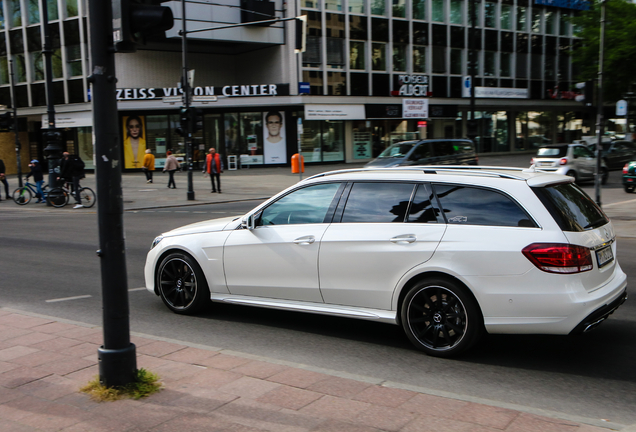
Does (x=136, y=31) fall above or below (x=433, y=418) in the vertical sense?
above

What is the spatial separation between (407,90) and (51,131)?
83.5ft

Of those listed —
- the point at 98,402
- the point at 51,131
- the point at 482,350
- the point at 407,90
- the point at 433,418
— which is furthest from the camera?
the point at 407,90

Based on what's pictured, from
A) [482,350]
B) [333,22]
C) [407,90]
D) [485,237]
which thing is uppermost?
[333,22]

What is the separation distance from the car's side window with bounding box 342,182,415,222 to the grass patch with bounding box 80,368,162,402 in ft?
7.34

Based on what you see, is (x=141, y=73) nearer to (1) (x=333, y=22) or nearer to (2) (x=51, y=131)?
(1) (x=333, y=22)

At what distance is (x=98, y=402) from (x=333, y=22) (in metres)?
36.7

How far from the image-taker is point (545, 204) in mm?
5012

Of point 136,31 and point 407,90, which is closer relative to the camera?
point 136,31

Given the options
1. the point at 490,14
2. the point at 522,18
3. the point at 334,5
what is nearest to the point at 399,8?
the point at 334,5

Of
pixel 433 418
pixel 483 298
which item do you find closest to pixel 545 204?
pixel 483 298

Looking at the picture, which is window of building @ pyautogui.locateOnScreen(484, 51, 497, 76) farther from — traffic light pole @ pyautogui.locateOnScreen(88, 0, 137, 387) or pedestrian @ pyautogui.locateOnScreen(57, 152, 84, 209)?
traffic light pole @ pyautogui.locateOnScreen(88, 0, 137, 387)

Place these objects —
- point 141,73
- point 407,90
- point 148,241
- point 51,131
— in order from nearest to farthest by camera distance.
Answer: point 148,241 < point 51,131 < point 141,73 < point 407,90

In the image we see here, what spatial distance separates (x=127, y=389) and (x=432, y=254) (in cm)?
255

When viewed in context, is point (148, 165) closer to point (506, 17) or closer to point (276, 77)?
point (276, 77)
